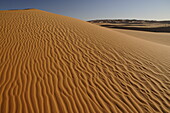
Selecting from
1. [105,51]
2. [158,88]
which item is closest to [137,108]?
[158,88]

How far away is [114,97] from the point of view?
3.17m

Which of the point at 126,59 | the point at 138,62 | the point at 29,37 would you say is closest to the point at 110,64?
the point at 126,59

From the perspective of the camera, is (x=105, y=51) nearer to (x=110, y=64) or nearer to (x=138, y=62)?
(x=110, y=64)

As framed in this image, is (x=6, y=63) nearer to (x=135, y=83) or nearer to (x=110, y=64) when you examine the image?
(x=110, y=64)

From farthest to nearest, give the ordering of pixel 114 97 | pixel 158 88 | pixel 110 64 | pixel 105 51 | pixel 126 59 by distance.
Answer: pixel 105 51
pixel 126 59
pixel 110 64
pixel 158 88
pixel 114 97

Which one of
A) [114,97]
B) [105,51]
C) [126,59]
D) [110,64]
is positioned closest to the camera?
[114,97]

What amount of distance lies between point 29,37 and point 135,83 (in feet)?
18.3

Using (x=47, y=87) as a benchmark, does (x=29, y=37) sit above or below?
above

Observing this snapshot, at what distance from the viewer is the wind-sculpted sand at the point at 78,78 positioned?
9.51 feet

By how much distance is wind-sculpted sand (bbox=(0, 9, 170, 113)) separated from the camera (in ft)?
9.51

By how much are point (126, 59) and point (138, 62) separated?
49 cm

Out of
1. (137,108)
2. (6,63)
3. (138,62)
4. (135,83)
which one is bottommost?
(137,108)

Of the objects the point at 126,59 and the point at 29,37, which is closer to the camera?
the point at 126,59

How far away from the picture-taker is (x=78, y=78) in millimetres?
3730
